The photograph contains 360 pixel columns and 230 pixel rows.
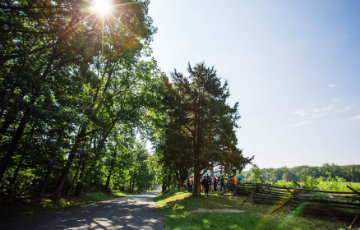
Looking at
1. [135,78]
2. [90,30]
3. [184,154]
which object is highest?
[135,78]

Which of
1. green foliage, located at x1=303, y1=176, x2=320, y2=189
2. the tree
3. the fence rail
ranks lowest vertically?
the fence rail

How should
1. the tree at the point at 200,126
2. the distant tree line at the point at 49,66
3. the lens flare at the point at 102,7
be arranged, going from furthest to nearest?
the tree at the point at 200,126, the distant tree line at the point at 49,66, the lens flare at the point at 102,7

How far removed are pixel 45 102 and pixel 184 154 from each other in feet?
35.4

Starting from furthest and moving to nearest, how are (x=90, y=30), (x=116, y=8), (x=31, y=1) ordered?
(x=90, y=30), (x=116, y=8), (x=31, y=1)

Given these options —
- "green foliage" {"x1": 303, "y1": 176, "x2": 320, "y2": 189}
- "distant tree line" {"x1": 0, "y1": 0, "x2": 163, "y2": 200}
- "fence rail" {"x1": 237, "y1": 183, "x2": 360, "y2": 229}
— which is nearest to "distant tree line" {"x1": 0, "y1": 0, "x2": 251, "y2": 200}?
"distant tree line" {"x1": 0, "y1": 0, "x2": 163, "y2": 200}

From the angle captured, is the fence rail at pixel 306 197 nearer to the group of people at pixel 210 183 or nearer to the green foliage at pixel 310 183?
the group of people at pixel 210 183

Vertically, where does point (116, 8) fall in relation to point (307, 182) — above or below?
above

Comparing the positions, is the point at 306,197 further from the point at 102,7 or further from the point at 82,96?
the point at 82,96

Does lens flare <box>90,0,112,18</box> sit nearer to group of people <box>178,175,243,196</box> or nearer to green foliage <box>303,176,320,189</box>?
group of people <box>178,175,243,196</box>

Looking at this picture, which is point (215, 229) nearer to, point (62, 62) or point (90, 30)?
point (90, 30)

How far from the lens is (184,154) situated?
1552cm

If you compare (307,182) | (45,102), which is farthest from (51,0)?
(307,182)

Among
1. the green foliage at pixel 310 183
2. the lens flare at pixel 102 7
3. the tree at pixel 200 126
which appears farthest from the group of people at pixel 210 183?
the lens flare at pixel 102 7

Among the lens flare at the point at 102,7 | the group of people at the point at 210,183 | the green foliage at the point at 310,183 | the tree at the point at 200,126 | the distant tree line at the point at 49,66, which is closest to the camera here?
the lens flare at the point at 102,7
